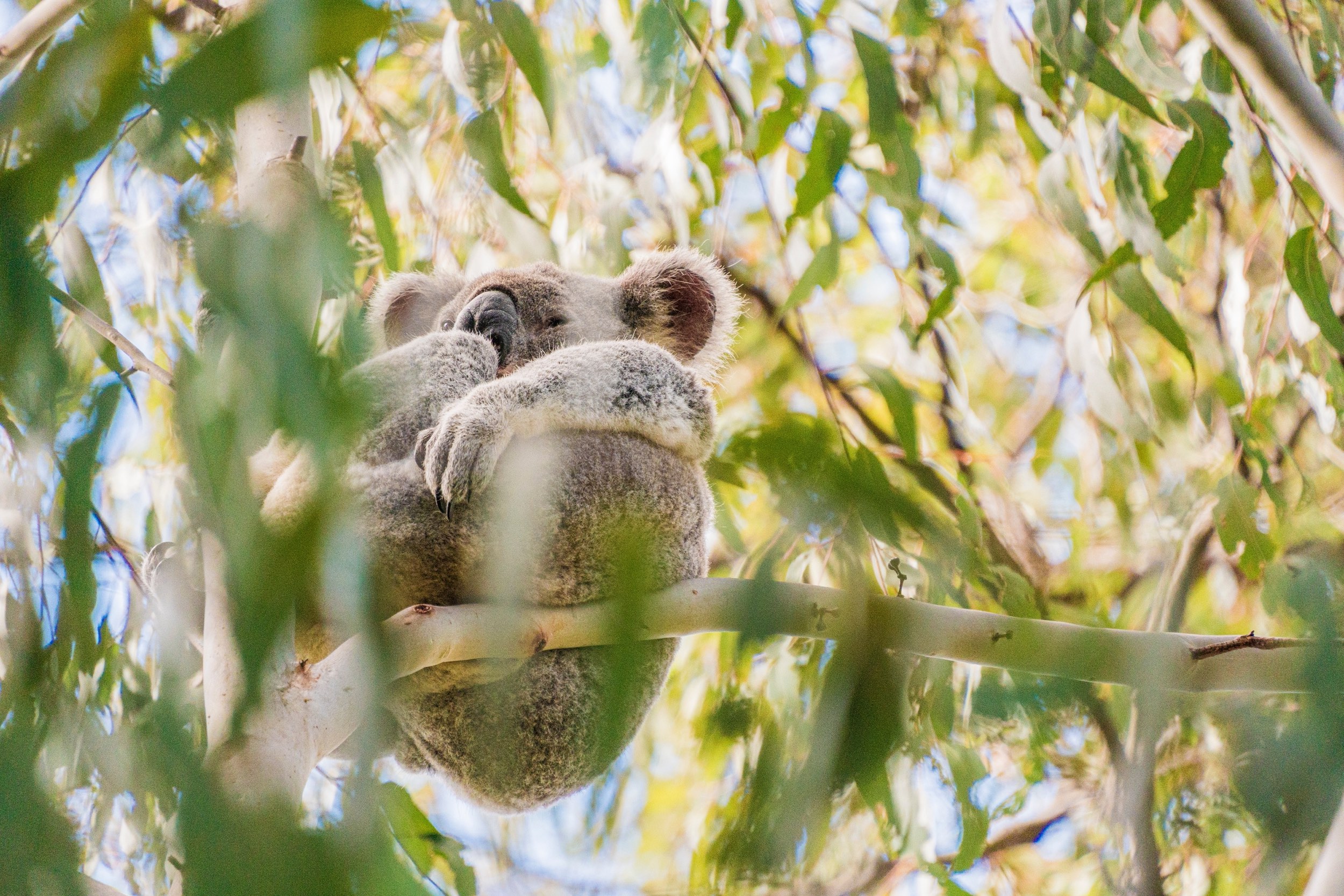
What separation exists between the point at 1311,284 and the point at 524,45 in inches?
41.5

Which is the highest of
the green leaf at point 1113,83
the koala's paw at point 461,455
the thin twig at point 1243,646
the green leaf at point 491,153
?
the green leaf at point 491,153

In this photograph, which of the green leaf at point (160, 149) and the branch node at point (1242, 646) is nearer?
the green leaf at point (160, 149)

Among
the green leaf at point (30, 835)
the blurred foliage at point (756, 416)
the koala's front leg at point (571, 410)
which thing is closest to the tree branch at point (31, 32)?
the blurred foliage at point (756, 416)

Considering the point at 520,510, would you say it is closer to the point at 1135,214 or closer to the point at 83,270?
the point at 83,270

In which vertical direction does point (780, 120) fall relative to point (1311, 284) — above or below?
above

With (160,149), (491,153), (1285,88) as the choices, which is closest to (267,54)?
(160,149)

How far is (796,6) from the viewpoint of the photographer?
1.79 metres

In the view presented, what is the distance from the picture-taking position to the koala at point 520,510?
136cm

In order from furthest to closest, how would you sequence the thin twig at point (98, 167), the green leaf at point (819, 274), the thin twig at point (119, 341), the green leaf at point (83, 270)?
the green leaf at point (819, 274) < the green leaf at point (83, 270) < the thin twig at point (119, 341) < the thin twig at point (98, 167)

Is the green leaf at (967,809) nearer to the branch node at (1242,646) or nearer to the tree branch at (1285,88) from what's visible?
the branch node at (1242,646)

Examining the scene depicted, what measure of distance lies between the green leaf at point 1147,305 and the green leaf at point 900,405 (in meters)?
0.36

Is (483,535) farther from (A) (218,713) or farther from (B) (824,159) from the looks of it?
(B) (824,159)

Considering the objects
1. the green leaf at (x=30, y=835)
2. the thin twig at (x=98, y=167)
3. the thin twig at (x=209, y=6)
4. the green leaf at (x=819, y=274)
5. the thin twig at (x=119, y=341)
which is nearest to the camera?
the green leaf at (x=30, y=835)

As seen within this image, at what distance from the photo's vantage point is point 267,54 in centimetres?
77
